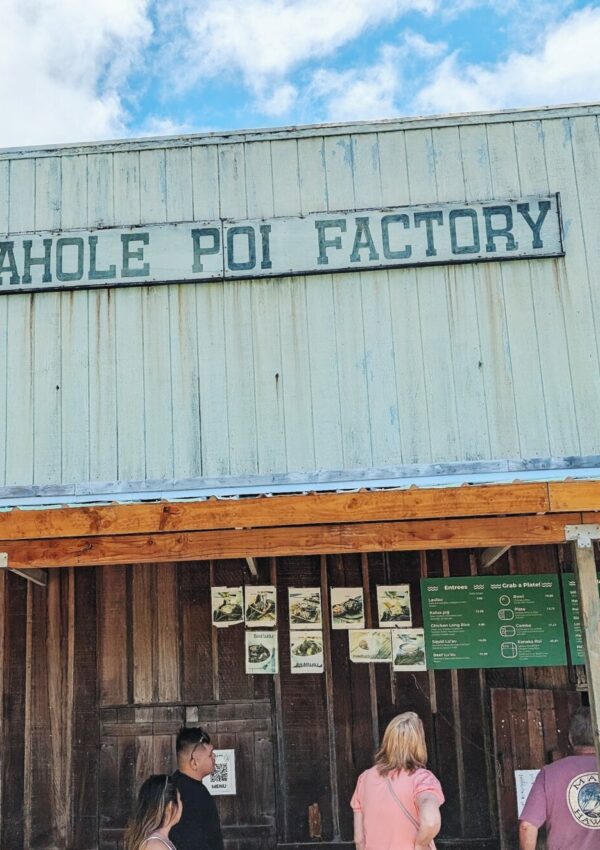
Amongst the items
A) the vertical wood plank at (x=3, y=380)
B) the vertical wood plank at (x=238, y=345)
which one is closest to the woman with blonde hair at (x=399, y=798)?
the vertical wood plank at (x=238, y=345)

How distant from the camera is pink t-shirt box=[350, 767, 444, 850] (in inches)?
201

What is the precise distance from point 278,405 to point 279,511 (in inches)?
85.3

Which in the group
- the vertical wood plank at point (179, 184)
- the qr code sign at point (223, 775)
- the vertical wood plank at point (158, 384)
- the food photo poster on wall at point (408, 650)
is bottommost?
the qr code sign at point (223, 775)

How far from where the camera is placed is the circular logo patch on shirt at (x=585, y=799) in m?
5.77

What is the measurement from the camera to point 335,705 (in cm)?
753

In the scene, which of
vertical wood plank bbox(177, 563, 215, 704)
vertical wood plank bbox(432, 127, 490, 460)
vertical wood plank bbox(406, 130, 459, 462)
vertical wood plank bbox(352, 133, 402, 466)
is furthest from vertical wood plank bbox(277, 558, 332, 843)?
vertical wood plank bbox(432, 127, 490, 460)

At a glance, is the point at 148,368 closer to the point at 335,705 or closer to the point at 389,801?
the point at 335,705

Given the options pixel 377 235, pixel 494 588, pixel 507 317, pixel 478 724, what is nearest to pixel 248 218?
pixel 377 235

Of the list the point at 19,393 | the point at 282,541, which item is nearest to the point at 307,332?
the point at 282,541

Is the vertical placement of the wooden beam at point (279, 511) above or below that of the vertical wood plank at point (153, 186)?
below

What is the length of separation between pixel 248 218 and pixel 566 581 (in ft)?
12.8

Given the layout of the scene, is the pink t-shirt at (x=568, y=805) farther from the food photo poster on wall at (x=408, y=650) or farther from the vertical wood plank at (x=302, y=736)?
the vertical wood plank at (x=302, y=736)

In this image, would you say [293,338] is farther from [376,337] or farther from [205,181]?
[205,181]

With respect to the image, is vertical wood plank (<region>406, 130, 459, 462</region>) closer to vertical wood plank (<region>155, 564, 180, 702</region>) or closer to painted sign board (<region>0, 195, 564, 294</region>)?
painted sign board (<region>0, 195, 564, 294</region>)
